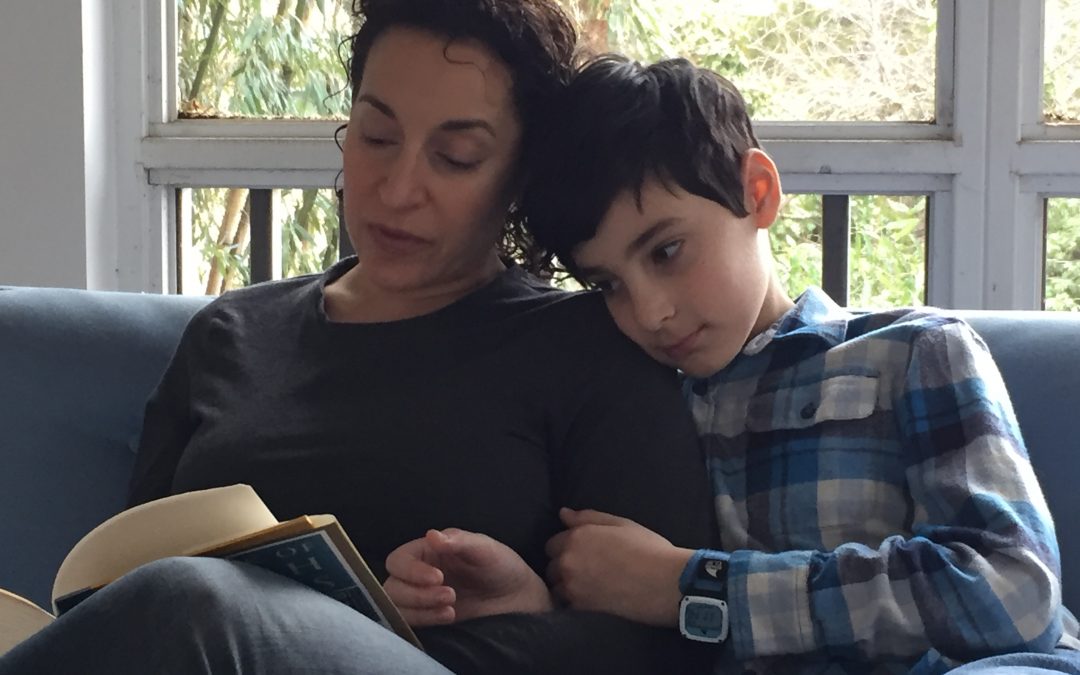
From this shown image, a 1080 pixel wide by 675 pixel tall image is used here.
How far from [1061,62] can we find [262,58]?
4.50 feet

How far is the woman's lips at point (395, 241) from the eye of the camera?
130 centimetres

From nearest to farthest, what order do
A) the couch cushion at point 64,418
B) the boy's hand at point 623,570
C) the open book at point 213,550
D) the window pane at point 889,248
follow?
the open book at point 213,550, the boy's hand at point 623,570, the couch cushion at point 64,418, the window pane at point 889,248

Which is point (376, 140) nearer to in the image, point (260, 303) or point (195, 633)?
point (260, 303)

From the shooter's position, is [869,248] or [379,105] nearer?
[379,105]

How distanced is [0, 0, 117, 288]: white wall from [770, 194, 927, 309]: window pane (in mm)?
1200

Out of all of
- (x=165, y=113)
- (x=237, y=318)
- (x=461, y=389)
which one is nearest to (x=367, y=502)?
(x=461, y=389)

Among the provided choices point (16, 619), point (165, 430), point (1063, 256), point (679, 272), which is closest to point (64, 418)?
point (165, 430)

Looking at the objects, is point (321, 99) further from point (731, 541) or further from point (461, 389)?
point (731, 541)

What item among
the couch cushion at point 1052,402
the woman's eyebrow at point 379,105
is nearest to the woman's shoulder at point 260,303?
the woman's eyebrow at point 379,105

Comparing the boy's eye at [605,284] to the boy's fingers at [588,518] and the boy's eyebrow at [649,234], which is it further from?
the boy's fingers at [588,518]

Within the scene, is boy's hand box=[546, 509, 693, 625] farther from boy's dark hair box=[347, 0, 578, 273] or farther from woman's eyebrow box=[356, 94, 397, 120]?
woman's eyebrow box=[356, 94, 397, 120]

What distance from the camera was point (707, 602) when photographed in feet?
3.68

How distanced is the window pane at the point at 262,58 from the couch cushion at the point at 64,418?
0.83m

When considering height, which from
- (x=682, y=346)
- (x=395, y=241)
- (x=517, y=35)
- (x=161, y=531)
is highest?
(x=517, y=35)
